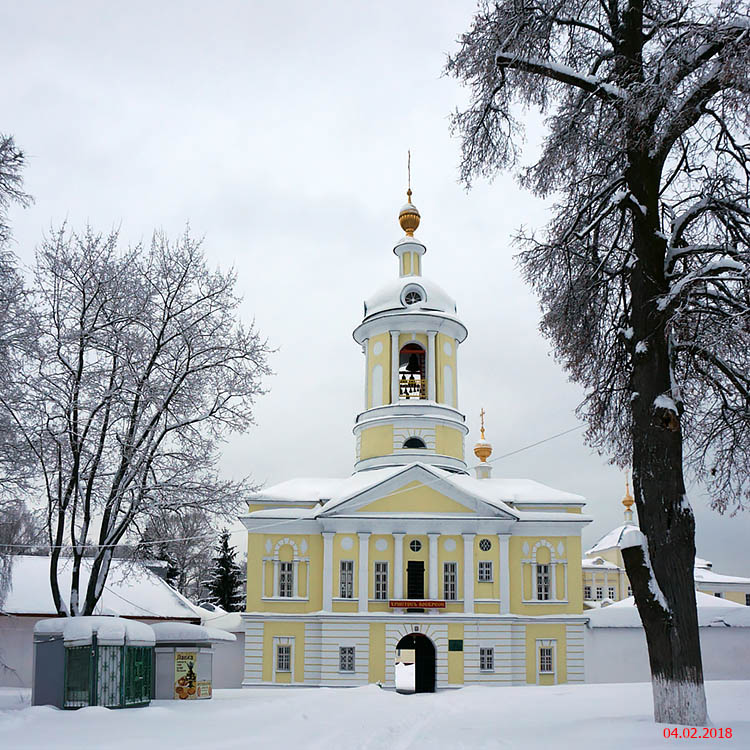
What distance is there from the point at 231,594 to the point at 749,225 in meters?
43.8

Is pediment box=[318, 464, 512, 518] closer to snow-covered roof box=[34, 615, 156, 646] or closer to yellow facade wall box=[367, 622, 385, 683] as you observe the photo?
yellow facade wall box=[367, 622, 385, 683]

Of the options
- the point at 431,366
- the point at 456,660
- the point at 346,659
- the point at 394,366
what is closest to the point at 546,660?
the point at 456,660

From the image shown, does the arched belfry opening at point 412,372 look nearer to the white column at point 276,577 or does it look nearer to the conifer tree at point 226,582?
the white column at point 276,577

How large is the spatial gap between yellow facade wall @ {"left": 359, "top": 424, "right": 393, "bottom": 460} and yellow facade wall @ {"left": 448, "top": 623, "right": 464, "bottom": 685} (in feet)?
24.9

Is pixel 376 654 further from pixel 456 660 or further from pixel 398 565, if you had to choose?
pixel 398 565

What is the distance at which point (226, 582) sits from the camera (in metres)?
53.6

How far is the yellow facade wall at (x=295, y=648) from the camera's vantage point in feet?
119

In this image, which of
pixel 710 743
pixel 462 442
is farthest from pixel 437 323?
pixel 710 743

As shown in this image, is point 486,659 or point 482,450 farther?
point 482,450

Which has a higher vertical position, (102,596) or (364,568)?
(364,568)

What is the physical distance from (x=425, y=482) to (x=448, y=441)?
3.37m

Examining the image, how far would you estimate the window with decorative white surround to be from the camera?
123ft

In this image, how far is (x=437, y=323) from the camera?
3997 centimetres
